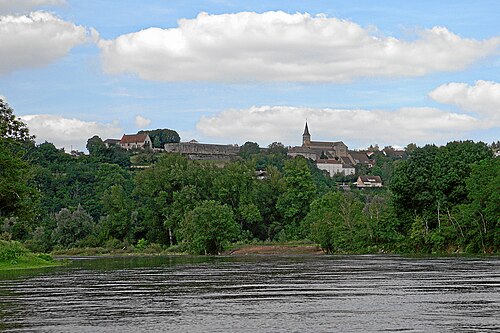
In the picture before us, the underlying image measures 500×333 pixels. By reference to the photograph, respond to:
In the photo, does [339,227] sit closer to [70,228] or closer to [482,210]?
[482,210]

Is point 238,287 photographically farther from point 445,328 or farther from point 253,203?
point 253,203

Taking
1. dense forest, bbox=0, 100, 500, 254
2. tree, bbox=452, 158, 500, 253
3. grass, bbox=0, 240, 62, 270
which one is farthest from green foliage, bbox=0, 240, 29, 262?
tree, bbox=452, 158, 500, 253

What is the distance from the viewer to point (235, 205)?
5758 inches

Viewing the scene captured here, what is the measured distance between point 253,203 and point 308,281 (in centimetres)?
→ 10072

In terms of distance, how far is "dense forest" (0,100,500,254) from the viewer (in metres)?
91.4

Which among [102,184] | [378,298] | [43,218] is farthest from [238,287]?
[102,184]

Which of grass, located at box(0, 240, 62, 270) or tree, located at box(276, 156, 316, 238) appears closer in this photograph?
grass, located at box(0, 240, 62, 270)

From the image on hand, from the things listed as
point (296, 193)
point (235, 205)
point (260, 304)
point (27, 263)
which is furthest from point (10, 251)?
point (296, 193)

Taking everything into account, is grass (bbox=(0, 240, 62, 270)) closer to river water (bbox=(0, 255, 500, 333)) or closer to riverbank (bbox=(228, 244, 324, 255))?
river water (bbox=(0, 255, 500, 333))

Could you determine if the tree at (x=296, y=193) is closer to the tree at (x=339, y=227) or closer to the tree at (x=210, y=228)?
the tree at (x=210, y=228)

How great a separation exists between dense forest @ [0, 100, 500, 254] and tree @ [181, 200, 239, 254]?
0.15 metres

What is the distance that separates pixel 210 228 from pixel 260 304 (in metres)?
87.9

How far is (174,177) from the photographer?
144 m

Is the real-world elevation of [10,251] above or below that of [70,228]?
above
